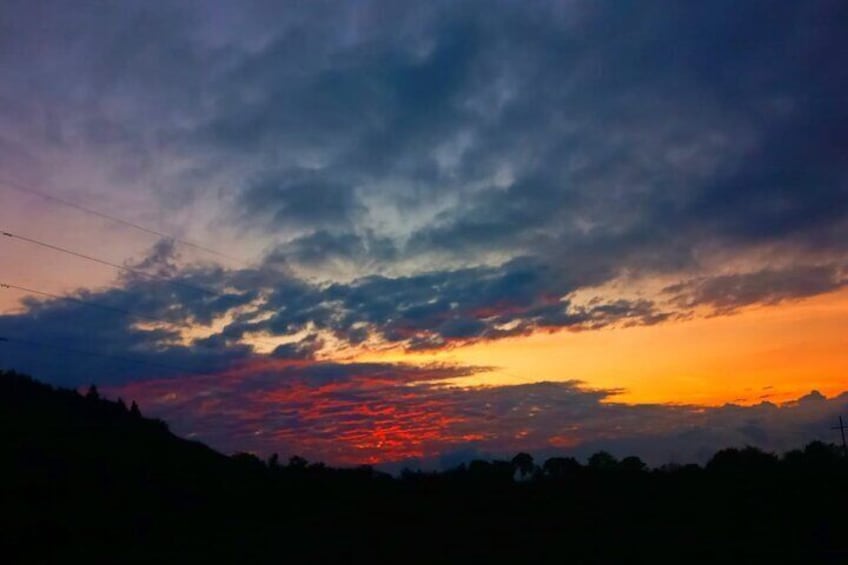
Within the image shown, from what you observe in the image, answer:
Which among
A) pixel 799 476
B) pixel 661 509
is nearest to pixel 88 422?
pixel 661 509

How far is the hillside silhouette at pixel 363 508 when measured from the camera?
3719 cm

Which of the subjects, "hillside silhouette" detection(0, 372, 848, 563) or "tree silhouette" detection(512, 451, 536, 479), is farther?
"tree silhouette" detection(512, 451, 536, 479)

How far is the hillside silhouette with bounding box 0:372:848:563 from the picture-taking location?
37.2 metres

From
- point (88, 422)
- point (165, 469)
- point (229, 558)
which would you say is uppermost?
point (88, 422)

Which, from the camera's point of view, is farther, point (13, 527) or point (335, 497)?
point (335, 497)

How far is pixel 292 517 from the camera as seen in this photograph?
5350 centimetres

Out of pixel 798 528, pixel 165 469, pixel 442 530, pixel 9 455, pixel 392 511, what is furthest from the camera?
pixel 165 469

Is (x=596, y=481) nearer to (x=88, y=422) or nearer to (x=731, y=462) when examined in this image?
(x=731, y=462)

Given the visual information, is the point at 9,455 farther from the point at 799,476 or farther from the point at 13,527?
the point at 799,476

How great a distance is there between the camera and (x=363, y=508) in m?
54.5

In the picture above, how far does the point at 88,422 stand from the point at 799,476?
60696 mm

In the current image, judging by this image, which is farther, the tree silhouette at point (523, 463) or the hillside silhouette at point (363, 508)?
the tree silhouette at point (523, 463)

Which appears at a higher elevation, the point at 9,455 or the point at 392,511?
the point at 9,455

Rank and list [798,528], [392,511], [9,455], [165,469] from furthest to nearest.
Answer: [165,469]
[9,455]
[392,511]
[798,528]
